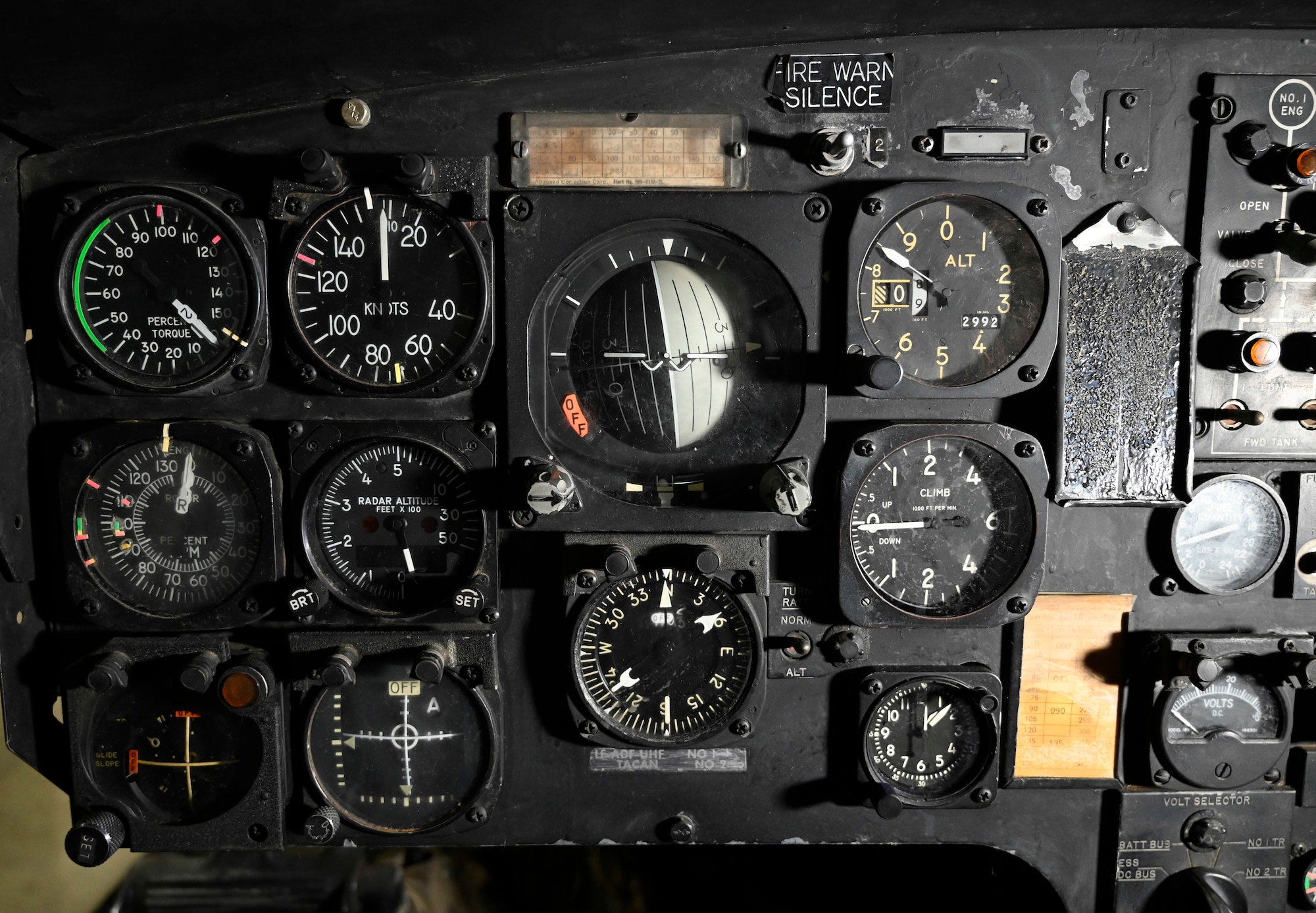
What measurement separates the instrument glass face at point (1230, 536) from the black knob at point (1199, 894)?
750mm

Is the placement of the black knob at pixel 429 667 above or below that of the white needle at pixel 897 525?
below

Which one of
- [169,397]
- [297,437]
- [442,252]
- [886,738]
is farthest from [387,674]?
[886,738]

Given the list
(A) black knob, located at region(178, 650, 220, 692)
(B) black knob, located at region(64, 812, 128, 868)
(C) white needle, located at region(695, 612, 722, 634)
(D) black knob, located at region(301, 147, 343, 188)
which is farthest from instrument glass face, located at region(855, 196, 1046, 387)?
(B) black knob, located at region(64, 812, 128, 868)

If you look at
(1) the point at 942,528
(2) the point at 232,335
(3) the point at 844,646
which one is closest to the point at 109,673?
(2) the point at 232,335

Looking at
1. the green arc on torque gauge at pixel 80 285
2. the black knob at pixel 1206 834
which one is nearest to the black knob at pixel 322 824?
the green arc on torque gauge at pixel 80 285

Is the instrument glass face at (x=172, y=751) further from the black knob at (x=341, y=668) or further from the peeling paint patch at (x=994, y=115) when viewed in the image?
the peeling paint patch at (x=994, y=115)

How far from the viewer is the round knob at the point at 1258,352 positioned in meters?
1.89

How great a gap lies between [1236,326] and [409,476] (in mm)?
2086

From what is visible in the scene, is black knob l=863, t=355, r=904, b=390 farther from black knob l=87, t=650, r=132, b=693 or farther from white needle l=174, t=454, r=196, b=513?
black knob l=87, t=650, r=132, b=693

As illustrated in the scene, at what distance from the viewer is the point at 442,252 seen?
1.92 meters

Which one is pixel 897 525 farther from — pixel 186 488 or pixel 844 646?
pixel 186 488

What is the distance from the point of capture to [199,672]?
6.23 ft

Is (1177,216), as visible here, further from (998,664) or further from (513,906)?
(513,906)

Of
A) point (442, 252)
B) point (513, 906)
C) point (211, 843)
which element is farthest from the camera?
point (513, 906)
